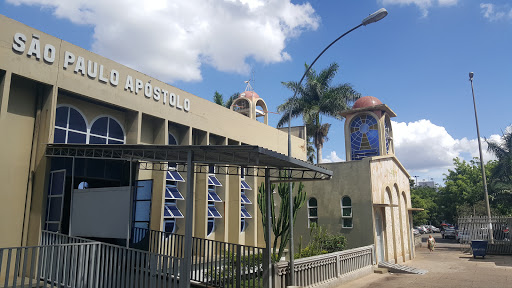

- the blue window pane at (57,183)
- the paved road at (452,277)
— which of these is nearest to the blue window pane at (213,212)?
the paved road at (452,277)

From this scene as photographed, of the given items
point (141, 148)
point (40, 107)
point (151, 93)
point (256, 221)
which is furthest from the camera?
point (256, 221)

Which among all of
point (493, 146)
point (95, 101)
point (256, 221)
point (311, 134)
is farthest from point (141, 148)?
point (493, 146)

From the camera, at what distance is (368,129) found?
22375 millimetres

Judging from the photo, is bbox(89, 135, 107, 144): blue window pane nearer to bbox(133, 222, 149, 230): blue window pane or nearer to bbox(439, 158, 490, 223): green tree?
Answer: bbox(133, 222, 149, 230): blue window pane

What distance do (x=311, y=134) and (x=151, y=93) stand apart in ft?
72.3

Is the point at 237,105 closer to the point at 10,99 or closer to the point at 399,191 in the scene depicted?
the point at 399,191

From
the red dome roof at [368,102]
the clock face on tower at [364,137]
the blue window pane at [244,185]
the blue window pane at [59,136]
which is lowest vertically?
the blue window pane at [244,185]

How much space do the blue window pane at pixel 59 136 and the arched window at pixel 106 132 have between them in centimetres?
97

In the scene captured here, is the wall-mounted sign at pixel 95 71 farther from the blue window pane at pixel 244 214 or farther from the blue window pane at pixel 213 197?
the blue window pane at pixel 244 214

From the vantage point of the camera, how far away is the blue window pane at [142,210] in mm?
11590

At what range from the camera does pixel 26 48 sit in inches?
404

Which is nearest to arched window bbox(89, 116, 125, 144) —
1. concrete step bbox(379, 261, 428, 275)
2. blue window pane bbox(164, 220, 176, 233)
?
blue window pane bbox(164, 220, 176, 233)

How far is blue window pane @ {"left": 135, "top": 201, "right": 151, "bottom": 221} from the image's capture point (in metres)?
11.6

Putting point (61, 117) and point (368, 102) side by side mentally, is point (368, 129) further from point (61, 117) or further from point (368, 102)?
point (61, 117)
